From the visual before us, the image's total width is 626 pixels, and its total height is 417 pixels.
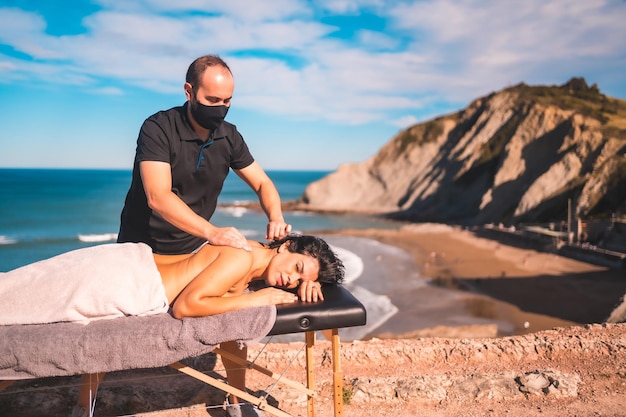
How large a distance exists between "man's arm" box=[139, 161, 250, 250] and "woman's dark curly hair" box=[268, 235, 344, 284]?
0.32 m

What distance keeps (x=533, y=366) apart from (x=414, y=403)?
127 centimetres

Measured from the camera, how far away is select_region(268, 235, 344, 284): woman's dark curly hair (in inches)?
106

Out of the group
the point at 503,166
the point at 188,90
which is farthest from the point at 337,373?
the point at 503,166

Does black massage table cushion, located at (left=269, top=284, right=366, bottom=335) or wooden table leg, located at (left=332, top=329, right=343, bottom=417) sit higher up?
black massage table cushion, located at (left=269, top=284, right=366, bottom=335)

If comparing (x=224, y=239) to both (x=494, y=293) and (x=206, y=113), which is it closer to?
(x=206, y=113)

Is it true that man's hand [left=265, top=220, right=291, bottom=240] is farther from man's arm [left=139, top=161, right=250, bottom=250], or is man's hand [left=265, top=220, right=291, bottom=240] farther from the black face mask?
the black face mask

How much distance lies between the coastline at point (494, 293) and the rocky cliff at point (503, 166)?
172 inches

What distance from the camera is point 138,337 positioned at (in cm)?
230

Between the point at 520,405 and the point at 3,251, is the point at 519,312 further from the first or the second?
the point at 3,251

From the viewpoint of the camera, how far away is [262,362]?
14.1 ft

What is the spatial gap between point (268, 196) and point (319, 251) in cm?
64

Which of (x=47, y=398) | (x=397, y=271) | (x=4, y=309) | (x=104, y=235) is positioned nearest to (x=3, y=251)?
(x=104, y=235)

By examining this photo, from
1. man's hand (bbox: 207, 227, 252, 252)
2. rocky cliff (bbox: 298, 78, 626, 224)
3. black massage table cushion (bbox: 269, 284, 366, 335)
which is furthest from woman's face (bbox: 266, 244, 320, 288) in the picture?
rocky cliff (bbox: 298, 78, 626, 224)

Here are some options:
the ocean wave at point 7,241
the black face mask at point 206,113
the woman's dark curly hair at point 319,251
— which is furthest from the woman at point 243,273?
the ocean wave at point 7,241
